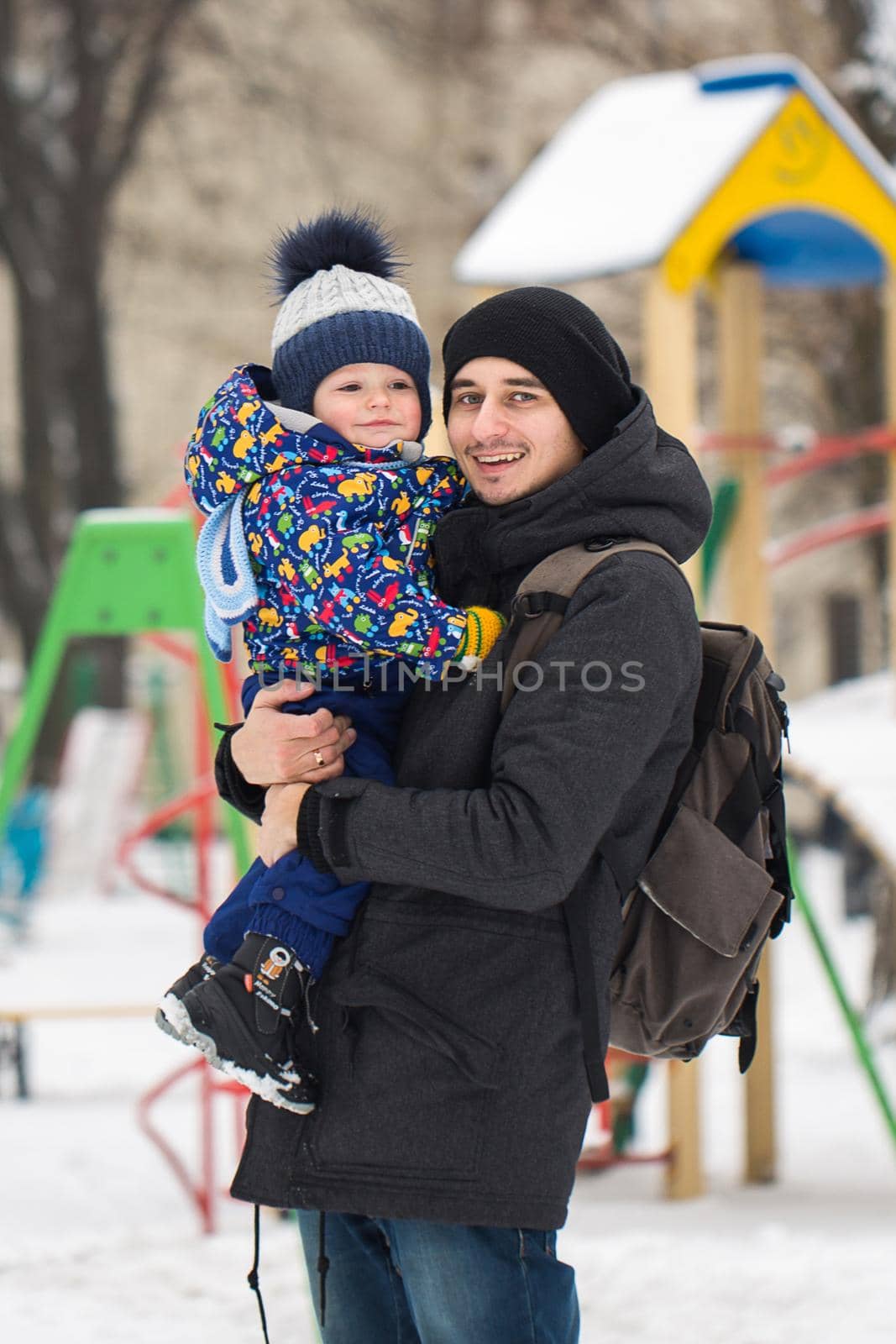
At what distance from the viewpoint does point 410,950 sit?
1.86m

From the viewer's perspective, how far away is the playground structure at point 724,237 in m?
4.36

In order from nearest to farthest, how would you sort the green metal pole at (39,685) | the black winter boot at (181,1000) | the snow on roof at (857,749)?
the black winter boot at (181,1000), the snow on roof at (857,749), the green metal pole at (39,685)

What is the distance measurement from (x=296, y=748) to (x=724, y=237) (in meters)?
2.86

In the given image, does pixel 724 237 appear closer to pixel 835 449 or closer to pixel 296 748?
pixel 835 449

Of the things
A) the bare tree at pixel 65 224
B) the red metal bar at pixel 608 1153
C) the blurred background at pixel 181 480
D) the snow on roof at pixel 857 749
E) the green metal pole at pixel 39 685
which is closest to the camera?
the snow on roof at pixel 857 749

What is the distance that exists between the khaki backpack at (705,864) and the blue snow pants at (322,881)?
0.75ft

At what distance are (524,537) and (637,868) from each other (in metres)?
0.39

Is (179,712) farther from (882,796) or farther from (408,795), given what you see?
(408,795)

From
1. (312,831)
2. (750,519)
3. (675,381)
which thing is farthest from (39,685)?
(312,831)

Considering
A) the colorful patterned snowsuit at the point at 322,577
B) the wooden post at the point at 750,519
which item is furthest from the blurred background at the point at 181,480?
the colorful patterned snowsuit at the point at 322,577

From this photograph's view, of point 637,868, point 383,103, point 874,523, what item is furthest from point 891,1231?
point 383,103

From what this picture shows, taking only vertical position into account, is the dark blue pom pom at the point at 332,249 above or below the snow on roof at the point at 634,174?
below

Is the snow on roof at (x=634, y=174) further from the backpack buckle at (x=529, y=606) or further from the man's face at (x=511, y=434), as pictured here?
the backpack buckle at (x=529, y=606)

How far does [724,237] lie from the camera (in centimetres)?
440
